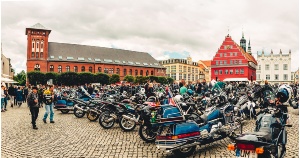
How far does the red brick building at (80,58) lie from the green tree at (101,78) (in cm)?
912

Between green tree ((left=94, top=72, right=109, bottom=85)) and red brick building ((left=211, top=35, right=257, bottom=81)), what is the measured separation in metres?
23.3

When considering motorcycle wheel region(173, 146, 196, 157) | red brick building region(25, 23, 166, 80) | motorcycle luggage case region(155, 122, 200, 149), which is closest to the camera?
motorcycle luggage case region(155, 122, 200, 149)

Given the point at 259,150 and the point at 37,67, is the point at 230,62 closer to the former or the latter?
the point at 37,67

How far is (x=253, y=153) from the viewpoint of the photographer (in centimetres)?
363

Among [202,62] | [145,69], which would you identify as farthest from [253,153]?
[202,62]

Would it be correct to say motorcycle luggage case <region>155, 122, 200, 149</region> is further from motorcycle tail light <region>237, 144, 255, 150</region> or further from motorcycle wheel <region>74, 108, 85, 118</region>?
motorcycle wheel <region>74, 108, 85, 118</region>

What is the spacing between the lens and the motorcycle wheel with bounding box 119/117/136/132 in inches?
343

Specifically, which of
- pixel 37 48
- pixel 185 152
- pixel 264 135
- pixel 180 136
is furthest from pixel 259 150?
pixel 37 48

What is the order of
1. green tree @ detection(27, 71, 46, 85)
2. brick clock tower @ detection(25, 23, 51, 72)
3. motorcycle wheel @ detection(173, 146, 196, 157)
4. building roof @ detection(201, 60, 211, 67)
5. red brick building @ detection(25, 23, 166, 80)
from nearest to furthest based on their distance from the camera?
motorcycle wheel @ detection(173, 146, 196, 157) → green tree @ detection(27, 71, 46, 85) → brick clock tower @ detection(25, 23, 51, 72) → red brick building @ detection(25, 23, 166, 80) → building roof @ detection(201, 60, 211, 67)

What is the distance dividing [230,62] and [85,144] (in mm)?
54014

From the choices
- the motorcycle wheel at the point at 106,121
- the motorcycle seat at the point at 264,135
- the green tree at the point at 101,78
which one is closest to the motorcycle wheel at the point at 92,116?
the motorcycle wheel at the point at 106,121

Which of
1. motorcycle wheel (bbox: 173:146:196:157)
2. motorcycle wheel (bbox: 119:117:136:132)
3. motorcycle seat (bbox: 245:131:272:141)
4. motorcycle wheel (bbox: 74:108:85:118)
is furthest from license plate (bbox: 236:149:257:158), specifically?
motorcycle wheel (bbox: 74:108:85:118)

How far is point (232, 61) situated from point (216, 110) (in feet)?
174

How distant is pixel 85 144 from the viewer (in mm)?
6848
